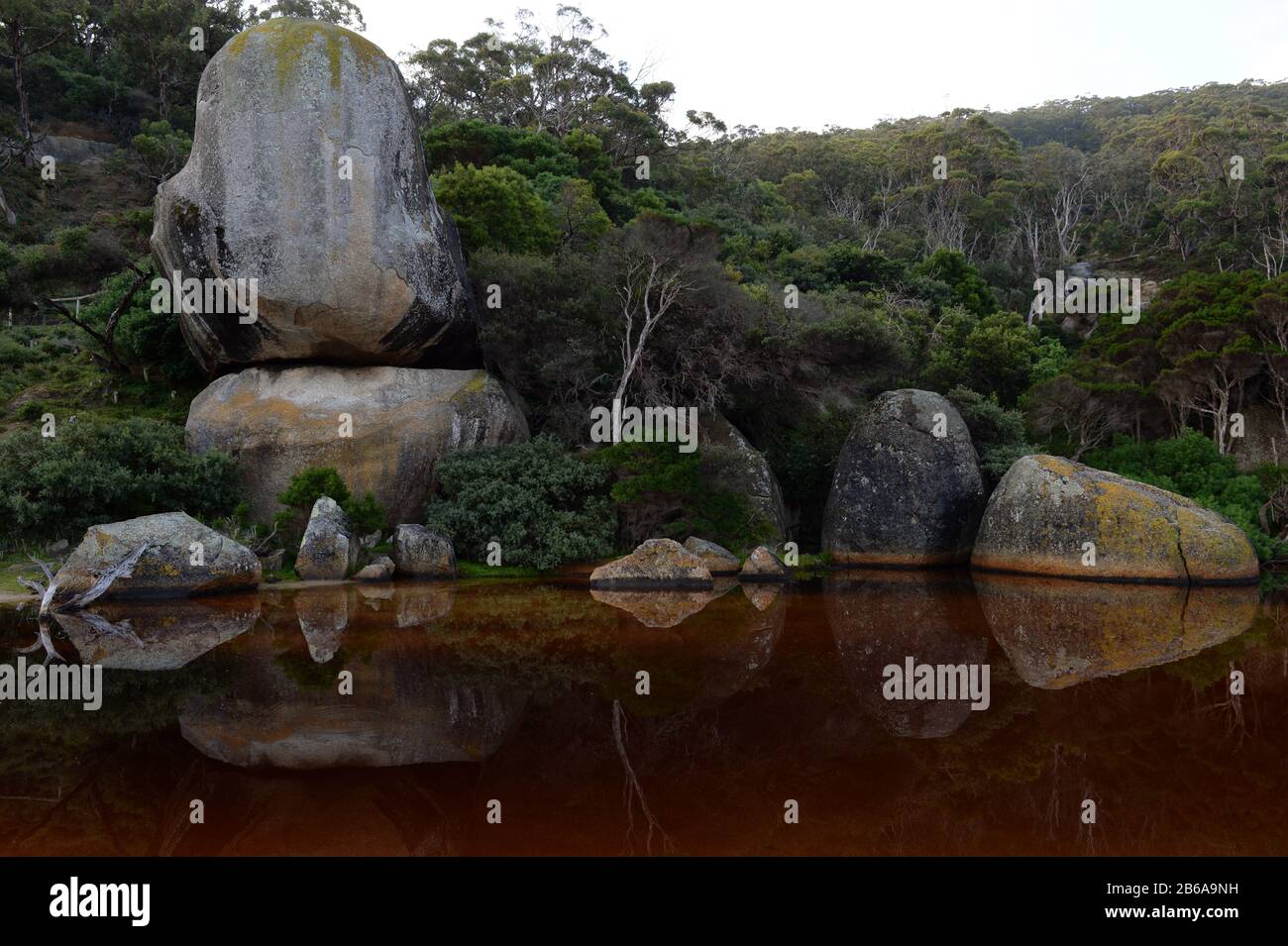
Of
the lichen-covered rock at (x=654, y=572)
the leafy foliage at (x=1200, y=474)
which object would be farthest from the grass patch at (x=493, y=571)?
the leafy foliage at (x=1200, y=474)

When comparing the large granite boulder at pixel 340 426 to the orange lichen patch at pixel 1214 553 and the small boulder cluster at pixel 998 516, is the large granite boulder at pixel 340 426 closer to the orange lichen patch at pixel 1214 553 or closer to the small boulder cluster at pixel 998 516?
the small boulder cluster at pixel 998 516

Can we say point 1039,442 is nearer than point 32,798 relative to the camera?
No

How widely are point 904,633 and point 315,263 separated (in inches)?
509

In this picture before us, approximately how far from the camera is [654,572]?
1603cm

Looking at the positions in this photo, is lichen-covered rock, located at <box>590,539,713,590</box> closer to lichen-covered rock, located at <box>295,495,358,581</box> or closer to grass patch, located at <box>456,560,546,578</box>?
grass patch, located at <box>456,560,546,578</box>

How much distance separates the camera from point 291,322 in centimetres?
1736

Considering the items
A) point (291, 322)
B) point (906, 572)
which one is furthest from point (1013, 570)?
point (291, 322)

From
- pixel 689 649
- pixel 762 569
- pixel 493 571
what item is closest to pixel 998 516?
pixel 762 569

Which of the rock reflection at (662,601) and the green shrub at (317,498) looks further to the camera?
the green shrub at (317,498)

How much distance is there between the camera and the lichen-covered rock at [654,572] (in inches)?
627

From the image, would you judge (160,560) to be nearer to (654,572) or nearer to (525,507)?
(525,507)

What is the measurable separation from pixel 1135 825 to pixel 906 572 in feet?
45.3

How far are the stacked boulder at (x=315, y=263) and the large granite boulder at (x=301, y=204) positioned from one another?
3cm

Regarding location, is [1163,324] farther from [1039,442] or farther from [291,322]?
[291,322]
